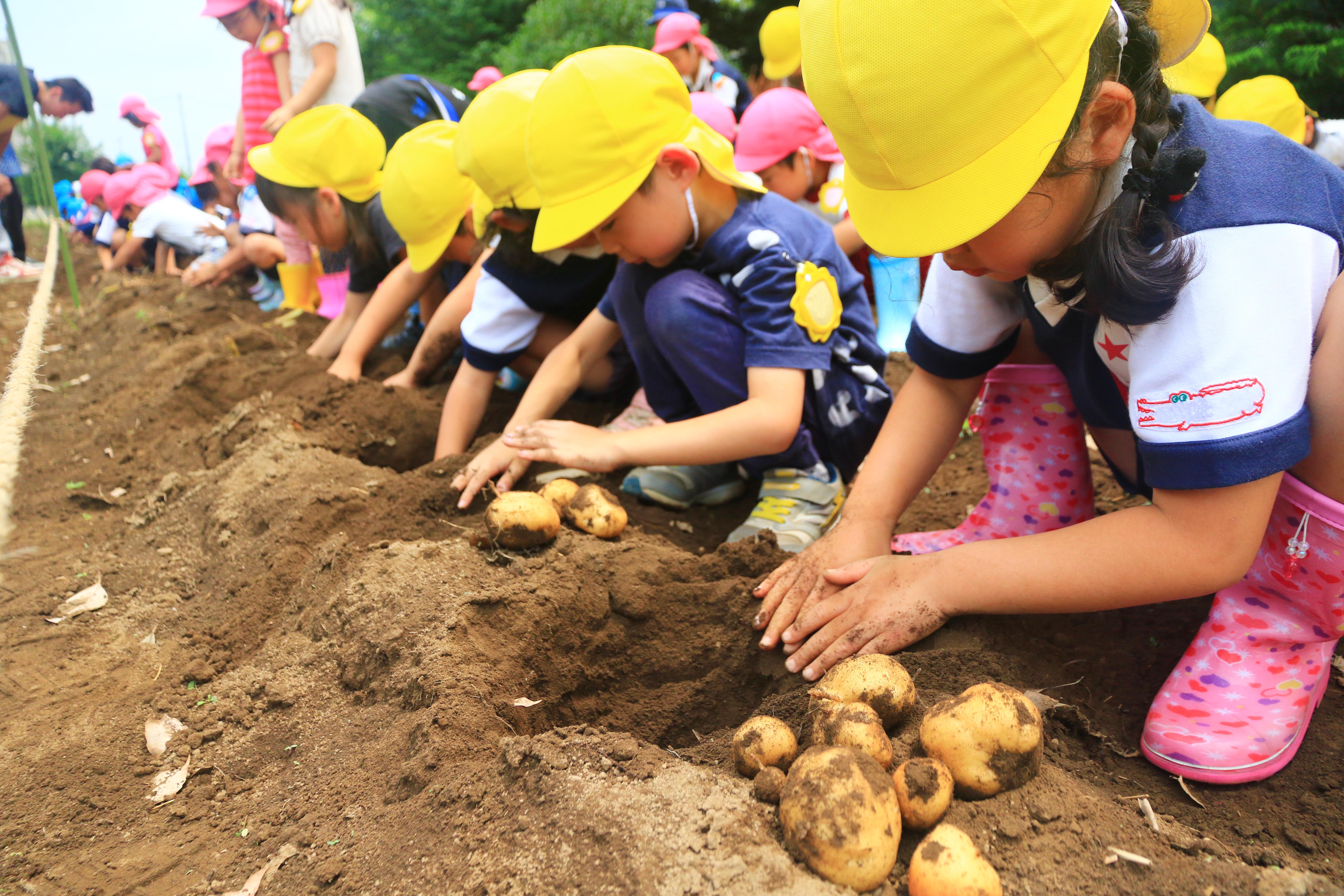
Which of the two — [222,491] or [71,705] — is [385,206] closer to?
[222,491]

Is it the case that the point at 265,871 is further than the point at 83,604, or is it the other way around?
the point at 83,604

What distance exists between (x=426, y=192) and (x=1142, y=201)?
9.51 feet

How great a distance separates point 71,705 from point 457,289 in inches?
90.7

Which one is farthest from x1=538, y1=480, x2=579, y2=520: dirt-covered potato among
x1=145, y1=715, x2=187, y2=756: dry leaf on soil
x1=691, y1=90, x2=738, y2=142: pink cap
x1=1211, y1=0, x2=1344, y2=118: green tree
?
x1=1211, y1=0, x2=1344, y2=118: green tree

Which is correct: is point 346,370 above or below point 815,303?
below

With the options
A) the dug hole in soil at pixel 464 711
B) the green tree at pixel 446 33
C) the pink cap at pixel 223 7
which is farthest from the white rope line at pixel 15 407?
the green tree at pixel 446 33

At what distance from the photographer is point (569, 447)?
237 cm

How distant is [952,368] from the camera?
200 centimetres

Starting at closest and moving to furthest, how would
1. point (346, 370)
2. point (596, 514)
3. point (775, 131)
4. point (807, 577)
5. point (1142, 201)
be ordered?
point (1142, 201) < point (807, 577) < point (596, 514) < point (346, 370) < point (775, 131)

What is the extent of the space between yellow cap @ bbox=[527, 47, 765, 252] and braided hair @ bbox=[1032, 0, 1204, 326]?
128 cm

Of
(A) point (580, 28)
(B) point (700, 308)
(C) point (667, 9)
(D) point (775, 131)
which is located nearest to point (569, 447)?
(B) point (700, 308)

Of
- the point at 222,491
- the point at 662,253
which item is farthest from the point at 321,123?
the point at 662,253

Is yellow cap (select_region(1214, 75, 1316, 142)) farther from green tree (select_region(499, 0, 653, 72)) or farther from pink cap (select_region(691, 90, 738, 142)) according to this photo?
green tree (select_region(499, 0, 653, 72))

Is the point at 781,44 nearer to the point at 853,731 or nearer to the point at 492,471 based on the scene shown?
the point at 492,471
